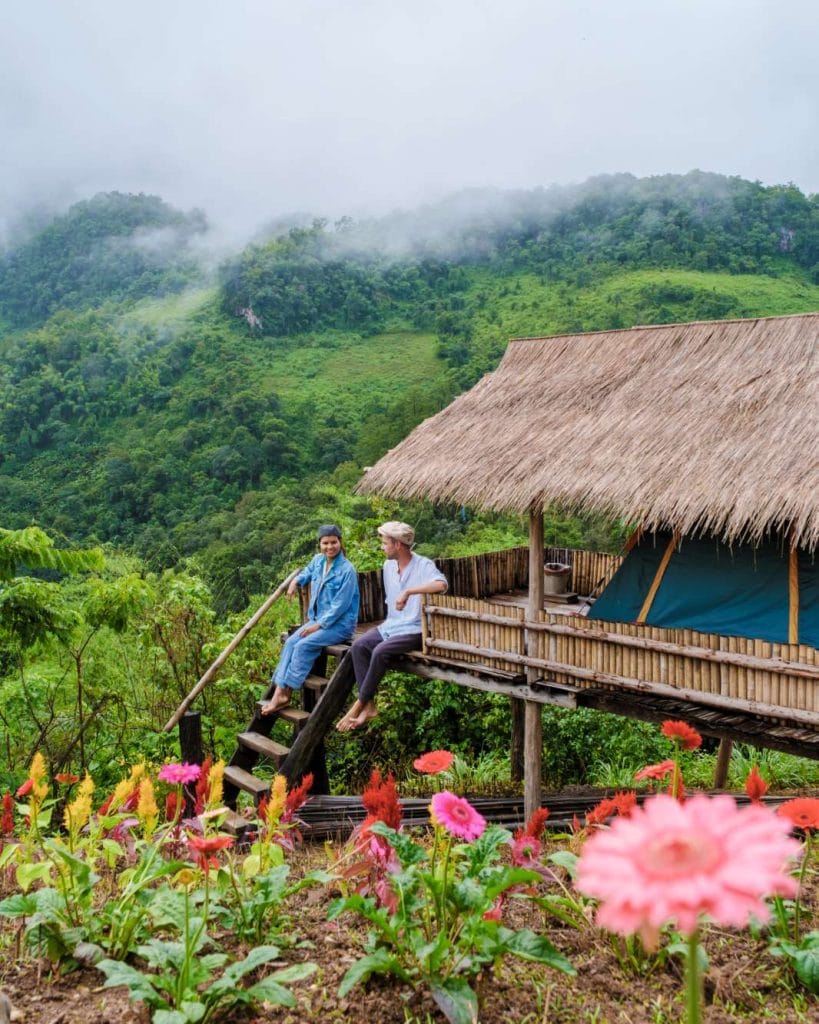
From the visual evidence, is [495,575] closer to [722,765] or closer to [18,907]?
[722,765]

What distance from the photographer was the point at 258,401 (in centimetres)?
3459

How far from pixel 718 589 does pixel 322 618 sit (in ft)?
9.98

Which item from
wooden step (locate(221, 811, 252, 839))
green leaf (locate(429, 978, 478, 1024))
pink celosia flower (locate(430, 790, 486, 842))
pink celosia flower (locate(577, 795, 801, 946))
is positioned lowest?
wooden step (locate(221, 811, 252, 839))

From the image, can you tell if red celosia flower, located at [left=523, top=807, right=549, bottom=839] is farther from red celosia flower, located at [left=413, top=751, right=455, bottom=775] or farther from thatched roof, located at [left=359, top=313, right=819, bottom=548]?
thatched roof, located at [left=359, top=313, right=819, bottom=548]

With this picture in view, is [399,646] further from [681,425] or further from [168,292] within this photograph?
[168,292]

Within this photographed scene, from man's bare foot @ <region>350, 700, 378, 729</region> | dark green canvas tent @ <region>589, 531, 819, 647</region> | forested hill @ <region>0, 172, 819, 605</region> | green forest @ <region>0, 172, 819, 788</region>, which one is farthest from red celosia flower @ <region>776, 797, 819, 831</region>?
forested hill @ <region>0, 172, 819, 605</region>

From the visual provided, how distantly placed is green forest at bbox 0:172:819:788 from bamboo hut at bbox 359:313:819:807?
68 centimetres

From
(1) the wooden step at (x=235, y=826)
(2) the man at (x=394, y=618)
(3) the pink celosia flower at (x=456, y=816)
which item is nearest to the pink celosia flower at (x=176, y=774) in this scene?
(3) the pink celosia flower at (x=456, y=816)

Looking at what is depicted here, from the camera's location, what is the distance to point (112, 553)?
921 inches

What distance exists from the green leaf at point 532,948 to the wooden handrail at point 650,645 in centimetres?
336

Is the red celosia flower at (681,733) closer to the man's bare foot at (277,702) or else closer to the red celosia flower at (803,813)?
the red celosia flower at (803,813)

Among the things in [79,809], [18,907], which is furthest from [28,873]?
[79,809]

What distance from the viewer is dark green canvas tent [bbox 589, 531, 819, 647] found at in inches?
226

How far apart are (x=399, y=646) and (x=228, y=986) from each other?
15.1ft
